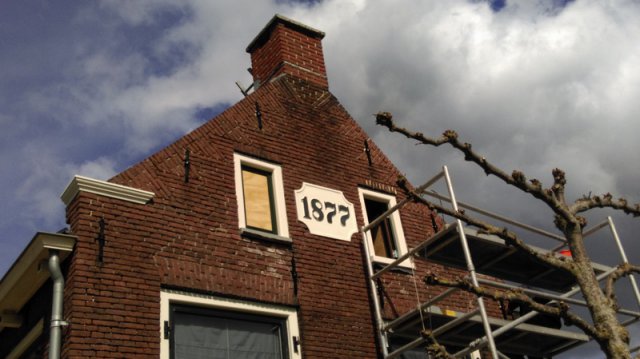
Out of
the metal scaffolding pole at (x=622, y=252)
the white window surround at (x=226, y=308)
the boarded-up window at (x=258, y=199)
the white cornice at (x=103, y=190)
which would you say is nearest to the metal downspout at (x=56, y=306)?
the white cornice at (x=103, y=190)

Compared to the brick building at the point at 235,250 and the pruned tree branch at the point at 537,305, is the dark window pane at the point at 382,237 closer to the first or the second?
the brick building at the point at 235,250

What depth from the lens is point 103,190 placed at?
903cm

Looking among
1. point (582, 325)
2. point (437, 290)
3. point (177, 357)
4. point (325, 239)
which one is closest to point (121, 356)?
point (177, 357)

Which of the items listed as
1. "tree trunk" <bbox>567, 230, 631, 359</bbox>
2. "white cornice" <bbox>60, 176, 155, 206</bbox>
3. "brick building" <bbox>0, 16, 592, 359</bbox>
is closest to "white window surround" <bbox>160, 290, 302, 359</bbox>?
"brick building" <bbox>0, 16, 592, 359</bbox>

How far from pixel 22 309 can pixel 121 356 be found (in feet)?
8.85

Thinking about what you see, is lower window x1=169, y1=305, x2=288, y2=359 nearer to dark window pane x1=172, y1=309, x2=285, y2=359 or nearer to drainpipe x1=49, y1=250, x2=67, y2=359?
dark window pane x1=172, y1=309, x2=285, y2=359

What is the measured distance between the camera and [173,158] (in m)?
10.1

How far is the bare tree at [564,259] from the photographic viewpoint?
6477 millimetres

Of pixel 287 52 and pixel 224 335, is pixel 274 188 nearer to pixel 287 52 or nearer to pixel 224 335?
pixel 224 335

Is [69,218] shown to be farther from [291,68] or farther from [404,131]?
[291,68]

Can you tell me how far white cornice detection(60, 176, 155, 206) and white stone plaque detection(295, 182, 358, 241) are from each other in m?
2.54

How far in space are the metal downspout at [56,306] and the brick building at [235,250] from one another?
0.03 m

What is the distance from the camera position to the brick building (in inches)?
332

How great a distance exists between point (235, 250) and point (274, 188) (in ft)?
4.95
